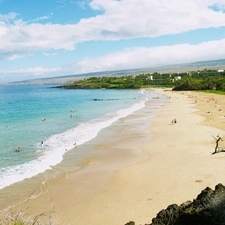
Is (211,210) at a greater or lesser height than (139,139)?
greater

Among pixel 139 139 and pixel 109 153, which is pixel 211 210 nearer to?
pixel 109 153

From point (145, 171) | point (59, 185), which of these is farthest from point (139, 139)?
point (59, 185)

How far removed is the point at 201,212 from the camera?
6.28 m

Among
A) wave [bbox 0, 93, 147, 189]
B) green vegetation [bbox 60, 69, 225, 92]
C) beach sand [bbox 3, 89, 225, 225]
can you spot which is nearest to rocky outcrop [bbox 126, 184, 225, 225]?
beach sand [bbox 3, 89, 225, 225]

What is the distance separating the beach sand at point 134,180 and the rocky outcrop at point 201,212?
4.62 m

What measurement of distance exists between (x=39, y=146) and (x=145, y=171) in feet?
37.8

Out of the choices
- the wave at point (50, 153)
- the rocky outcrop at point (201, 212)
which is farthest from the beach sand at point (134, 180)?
the rocky outcrop at point (201, 212)

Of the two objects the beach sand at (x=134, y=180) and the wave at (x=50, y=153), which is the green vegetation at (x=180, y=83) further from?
the beach sand at (x=134, y=180)

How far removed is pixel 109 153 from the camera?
21.8 m

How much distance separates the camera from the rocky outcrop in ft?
20.1

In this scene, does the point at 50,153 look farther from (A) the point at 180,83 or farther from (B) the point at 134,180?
(A) the point at 180,83

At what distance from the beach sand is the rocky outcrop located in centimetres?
462

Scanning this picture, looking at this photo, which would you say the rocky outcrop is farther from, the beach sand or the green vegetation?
the green vegetation

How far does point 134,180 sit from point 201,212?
31.8ft
